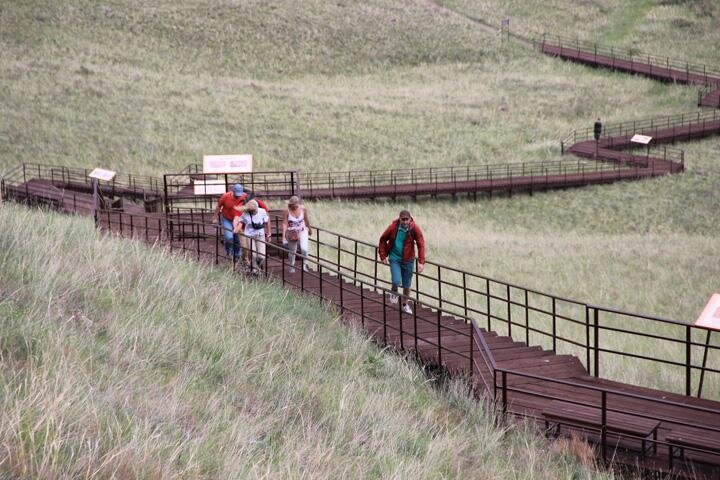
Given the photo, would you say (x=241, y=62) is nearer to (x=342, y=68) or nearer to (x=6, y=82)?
(x=342, y=68)

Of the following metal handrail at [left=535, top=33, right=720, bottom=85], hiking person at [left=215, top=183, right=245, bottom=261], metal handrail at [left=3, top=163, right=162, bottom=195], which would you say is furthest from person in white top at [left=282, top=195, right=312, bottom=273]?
metal handrail at [left=535, top=33, right=720, bottom=85]

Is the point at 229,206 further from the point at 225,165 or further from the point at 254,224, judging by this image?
the point at 225,165

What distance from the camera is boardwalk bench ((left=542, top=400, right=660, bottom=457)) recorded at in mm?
9008

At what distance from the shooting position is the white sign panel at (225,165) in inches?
1030

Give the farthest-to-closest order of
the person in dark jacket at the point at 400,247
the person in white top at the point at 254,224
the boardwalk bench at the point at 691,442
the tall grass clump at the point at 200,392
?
the person in white top at the point at 254,224, the person in dark jacket at the point at 400,247, the boardwalk bench at the point at 691,442, the tall grass clump at the point at 200,392

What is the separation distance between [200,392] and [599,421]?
11.6 ft

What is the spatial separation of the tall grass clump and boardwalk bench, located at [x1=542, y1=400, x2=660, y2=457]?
0.30 meters

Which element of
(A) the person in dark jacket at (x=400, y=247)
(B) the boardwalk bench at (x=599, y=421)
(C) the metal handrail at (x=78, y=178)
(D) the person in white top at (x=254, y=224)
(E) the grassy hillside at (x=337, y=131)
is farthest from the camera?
(C) the metal handrail at (x=78, y=178)

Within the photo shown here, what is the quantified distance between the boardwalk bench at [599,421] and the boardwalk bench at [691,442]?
0.16 meters

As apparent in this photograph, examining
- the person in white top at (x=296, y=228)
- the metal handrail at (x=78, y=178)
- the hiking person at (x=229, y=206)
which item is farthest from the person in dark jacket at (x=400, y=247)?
the metal handrail at (x=78, y=178)

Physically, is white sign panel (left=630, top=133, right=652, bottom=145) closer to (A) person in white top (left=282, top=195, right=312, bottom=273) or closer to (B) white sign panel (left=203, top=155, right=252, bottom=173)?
(B) white sign panel (left=203, top=155, right=252, bottom=173)

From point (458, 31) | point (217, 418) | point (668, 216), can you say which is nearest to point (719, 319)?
point (217, 418)

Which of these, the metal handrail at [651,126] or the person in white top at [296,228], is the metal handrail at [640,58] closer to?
the metal handrail at [651,126]

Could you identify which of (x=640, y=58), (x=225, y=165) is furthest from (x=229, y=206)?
(x=640, y=58)
